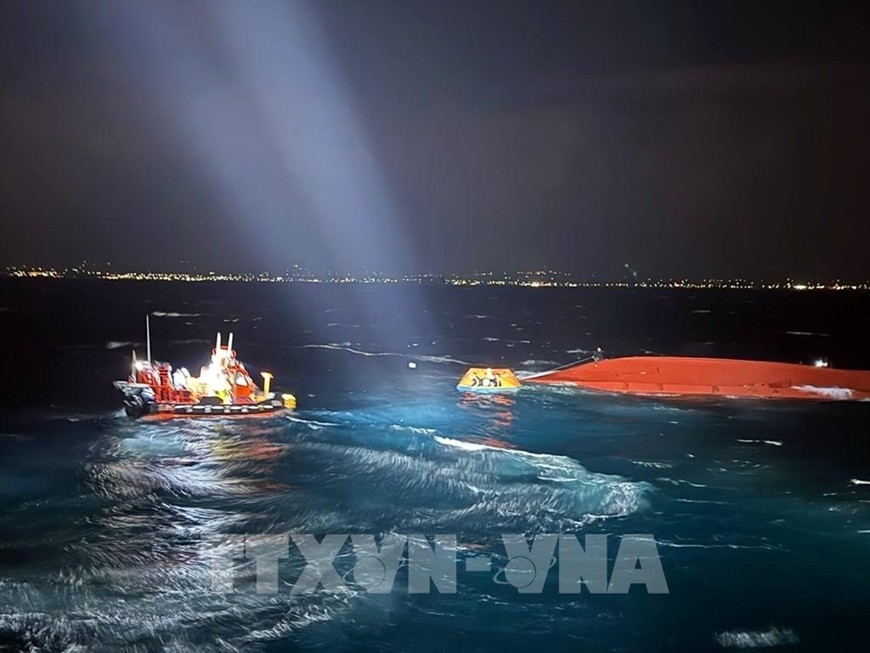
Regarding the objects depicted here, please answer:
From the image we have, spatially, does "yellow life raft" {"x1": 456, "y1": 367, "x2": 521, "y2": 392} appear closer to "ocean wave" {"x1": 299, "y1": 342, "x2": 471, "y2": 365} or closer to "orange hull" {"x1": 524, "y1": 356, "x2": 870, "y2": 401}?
"orange hull" {"x1": 524, "y1": 356, "x2": 870, "y2": 401}

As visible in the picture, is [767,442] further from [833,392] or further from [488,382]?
[488,382]

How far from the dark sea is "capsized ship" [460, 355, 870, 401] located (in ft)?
11.0

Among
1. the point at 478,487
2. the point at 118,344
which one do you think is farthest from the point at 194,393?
the point at 118,344

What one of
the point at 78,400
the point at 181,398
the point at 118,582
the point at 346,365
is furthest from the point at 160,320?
the point at 118,582

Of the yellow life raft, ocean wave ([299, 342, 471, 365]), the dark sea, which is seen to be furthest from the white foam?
ocean wave ([299, 342, 471, 365])

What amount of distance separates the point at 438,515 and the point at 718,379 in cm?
3940

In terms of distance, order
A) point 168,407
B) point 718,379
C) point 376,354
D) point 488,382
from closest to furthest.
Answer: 1. point 168,407
2. point 488,382
3. point 718,379
4. point 376,354

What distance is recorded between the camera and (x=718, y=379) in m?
58.4

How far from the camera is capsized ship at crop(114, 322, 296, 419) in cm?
4272

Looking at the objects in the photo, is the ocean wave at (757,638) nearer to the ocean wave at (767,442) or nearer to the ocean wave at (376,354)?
the ocean wave at (767,442)

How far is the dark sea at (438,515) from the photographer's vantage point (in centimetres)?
1753

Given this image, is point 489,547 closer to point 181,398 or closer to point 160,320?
point 181,398

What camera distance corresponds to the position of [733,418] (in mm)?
46094

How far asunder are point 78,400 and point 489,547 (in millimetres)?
40270
